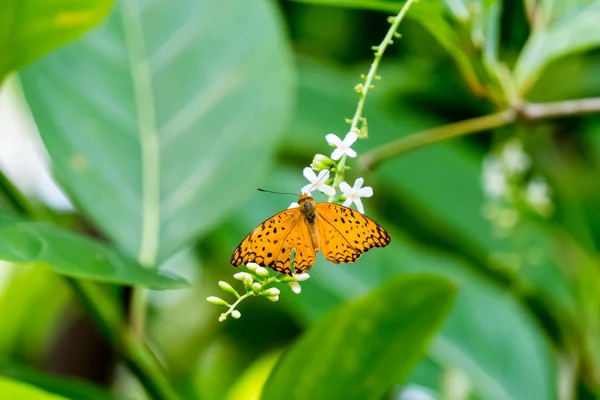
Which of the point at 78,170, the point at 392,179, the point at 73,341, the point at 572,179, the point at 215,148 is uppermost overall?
the point at 572,179

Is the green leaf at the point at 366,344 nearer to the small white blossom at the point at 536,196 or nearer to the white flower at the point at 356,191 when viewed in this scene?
the white flower at the point at 356,191

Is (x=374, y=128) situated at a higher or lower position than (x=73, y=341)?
higher

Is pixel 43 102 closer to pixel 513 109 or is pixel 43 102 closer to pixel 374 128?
pixel 513 109

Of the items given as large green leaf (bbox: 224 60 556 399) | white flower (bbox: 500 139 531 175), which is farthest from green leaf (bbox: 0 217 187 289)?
white flower (bbox: 500 139 531 175)

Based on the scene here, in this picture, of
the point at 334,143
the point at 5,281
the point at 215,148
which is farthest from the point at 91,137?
the point at 5,281

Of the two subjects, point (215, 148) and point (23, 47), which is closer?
point (23, 47)

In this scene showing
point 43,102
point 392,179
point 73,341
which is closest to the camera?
point 43,102
